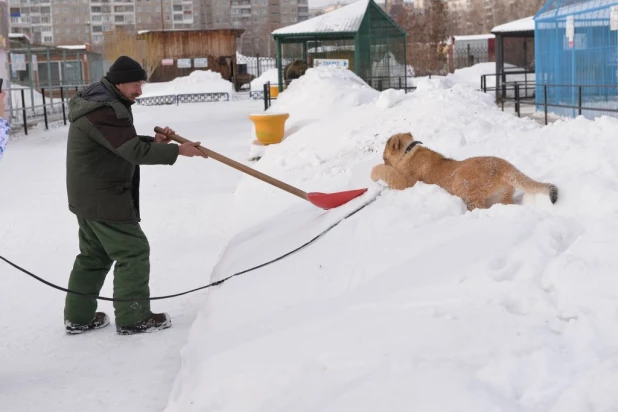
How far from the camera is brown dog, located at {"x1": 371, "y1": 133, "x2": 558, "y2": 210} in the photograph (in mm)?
5032

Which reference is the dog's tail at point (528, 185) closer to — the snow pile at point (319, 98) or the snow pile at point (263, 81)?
the snow pile at point (319, 98)

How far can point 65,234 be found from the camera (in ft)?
26.6

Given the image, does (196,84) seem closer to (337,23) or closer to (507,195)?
(337,23)

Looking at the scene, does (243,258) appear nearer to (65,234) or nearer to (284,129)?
(65,234)

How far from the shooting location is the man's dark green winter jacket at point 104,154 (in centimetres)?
471

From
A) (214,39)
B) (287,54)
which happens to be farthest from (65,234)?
(214,39)

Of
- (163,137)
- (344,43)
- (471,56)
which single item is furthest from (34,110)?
(471,56)

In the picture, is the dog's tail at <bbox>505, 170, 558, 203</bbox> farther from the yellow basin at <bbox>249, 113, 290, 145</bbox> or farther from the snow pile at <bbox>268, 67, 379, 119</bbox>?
the snow pile at <bbox>268, 67, 379, 119</bbox>

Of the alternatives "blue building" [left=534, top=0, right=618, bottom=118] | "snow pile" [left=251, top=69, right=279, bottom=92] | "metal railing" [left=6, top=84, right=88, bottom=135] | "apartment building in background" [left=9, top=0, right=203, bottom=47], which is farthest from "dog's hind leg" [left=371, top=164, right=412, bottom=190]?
"apartment building in background" [left=9, top=0, right=203, bottom=47]

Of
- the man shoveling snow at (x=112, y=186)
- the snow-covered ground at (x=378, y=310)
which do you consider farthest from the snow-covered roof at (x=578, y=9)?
the man shoveling snow at (x=112, y=186)

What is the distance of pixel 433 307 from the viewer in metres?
3.82

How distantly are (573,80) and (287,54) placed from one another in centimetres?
942

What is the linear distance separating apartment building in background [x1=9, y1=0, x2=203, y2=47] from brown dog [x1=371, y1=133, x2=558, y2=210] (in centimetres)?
14008

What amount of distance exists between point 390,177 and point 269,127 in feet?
26.1
